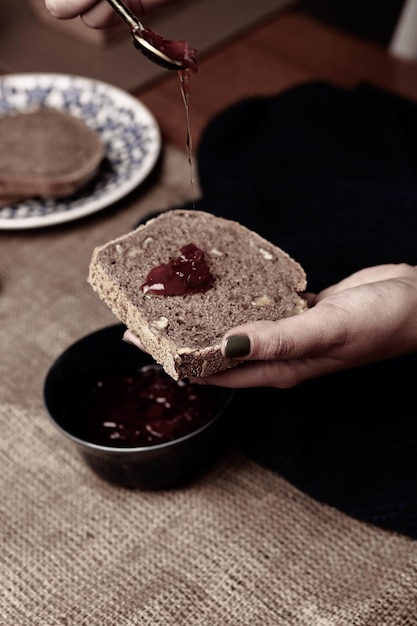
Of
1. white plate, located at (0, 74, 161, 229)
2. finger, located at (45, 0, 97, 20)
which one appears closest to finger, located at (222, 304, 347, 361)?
finger, located at (45, 0, 97, 20)

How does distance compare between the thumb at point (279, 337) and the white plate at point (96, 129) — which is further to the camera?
→ the white plate at point (96, 129)

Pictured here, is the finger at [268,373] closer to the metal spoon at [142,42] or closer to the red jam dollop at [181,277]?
the red jam dollop at [181,277]

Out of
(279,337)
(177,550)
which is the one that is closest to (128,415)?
(177,550)

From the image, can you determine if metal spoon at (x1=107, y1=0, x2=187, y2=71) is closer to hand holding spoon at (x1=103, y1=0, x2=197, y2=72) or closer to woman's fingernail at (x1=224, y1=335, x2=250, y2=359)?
hand holding spoon at (x1=103, y1=0, x2=197, y2=72)

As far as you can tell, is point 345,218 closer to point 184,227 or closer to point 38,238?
point 184,227

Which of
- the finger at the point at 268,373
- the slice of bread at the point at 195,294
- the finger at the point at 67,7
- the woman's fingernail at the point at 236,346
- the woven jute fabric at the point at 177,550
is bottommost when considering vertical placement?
the woven jute fabric at the point at 177,550

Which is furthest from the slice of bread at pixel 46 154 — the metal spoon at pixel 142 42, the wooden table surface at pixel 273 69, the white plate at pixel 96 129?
the metal spoon at pixel 142 42

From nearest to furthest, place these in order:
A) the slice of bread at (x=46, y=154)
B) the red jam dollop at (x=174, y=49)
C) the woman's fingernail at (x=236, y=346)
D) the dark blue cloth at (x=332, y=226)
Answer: the woman's fingernail at (x=236, y=346)
the red jam dollop at (x=174, y=49)
the dark blue cloth at (x=332, y=226)
the slice of bread at (x=46, y=154)

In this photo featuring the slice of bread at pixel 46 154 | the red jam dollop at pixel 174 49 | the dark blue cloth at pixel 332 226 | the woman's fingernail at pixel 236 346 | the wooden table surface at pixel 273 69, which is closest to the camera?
the woman's fingernail at pixel 236 346
